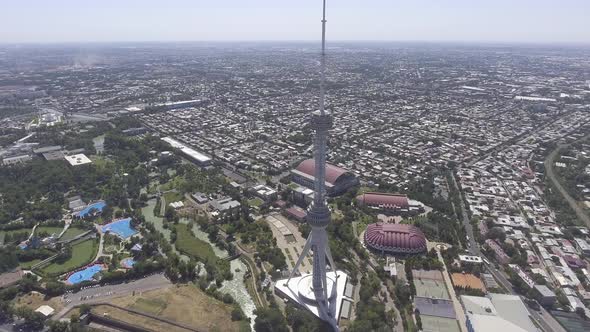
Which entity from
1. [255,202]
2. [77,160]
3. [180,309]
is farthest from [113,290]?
[77,160]

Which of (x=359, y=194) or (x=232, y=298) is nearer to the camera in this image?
(x=232, y=298)

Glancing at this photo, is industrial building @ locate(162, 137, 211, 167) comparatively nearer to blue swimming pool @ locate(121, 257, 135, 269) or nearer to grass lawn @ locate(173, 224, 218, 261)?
grass lawn @ locate(173, 224, 218, 261)

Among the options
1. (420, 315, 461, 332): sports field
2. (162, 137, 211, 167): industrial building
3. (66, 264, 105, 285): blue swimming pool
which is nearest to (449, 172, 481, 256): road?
(420, 315, 461, 332): sports field

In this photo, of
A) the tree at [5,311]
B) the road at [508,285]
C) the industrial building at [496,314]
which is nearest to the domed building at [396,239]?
the road at [508,285]

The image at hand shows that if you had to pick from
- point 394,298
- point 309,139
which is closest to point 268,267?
point 394,298

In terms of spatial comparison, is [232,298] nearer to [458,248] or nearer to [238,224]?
[238,224]
